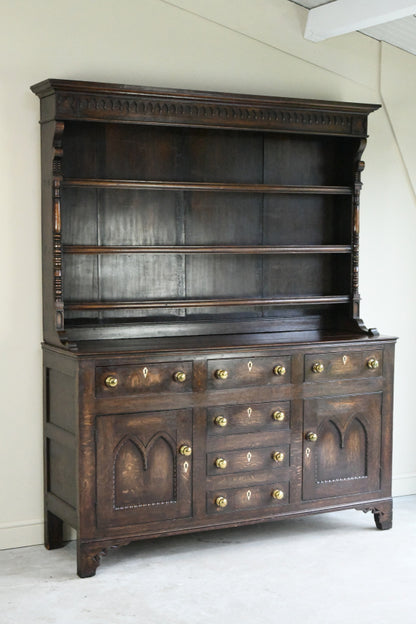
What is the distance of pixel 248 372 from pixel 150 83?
1.63 m

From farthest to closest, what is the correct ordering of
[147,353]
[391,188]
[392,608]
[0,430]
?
[391,188] → [0,430] → [147,353] → [392,608]

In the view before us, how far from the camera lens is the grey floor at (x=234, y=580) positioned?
370 centimetres

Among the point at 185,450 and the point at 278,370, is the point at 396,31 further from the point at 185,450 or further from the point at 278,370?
the point at 185,450

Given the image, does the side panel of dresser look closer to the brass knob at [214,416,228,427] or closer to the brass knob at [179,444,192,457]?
the brass knob at [179,444,192,457]

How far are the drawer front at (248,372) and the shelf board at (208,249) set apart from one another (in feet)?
1.97

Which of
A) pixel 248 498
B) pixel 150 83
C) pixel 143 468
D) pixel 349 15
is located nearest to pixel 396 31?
pixel 349 15

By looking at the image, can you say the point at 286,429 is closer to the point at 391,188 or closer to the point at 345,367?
the point at 345,367

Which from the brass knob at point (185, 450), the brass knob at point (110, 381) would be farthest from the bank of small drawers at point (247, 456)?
the brass knob at point (110, 381)

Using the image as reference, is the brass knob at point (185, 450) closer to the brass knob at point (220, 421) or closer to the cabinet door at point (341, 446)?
the brass knob at point (220, 421)

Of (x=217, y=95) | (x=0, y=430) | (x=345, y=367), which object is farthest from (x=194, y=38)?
(x=0, y=430)

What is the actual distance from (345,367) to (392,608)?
136 centimetres

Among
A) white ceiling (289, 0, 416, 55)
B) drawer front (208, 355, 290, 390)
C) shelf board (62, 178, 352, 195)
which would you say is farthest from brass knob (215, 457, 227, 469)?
white ceiling (289, 0, 416, 55)

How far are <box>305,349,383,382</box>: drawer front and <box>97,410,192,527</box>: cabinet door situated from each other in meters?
0.75

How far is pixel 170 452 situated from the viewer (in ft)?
14.1
